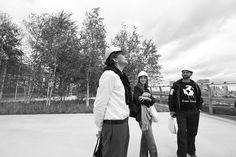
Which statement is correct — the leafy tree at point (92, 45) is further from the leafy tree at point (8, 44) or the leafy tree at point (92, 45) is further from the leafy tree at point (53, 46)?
the leafy tree at point (8, 44)

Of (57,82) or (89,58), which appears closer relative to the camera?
(89,58)

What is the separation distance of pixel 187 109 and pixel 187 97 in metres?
0.19

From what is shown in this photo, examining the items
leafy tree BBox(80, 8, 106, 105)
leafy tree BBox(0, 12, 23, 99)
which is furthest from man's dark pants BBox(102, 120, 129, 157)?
leafy tree BBox(0, 12, 23, 99)

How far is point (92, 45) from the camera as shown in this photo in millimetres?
8508

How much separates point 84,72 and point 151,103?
273 inches

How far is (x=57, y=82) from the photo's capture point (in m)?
9.50

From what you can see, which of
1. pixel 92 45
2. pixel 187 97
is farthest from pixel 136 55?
pixel 187 97

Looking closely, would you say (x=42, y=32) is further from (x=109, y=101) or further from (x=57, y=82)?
(x=109, y=101)

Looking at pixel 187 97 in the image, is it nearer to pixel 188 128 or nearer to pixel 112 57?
pixel 188 128

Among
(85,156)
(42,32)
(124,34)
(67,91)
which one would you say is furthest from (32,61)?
(85,156)

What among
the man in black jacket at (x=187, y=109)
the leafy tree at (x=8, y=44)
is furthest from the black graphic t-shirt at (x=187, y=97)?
the leafy tree at (x=8, y=44)

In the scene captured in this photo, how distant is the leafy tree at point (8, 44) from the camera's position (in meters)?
9.27

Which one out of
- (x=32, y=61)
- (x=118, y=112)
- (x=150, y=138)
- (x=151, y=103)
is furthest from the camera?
(x=32, y=61)

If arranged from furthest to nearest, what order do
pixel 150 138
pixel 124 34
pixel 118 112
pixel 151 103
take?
1. pixel 124 34
2. pixel 151 103
3. pixel 150 138
4. pixel 118 112
